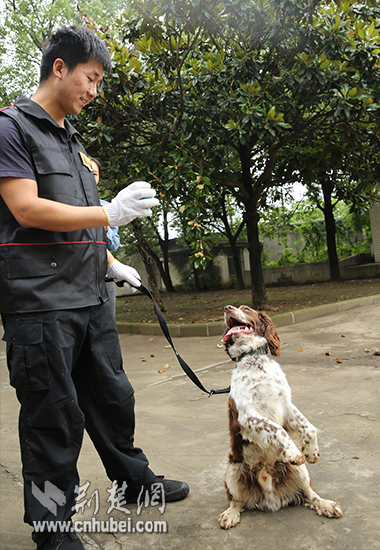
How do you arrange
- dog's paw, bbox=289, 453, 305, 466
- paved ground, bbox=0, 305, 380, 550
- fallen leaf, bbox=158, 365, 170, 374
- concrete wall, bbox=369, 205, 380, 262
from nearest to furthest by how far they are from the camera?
dog's paw, bbox=289, 453, 305, 466 < paved ground, bbox=0, 305, 380, 550 < fallen leaf, bbox=158, 365, 170, 374 < concrete wall, bbox=369, 205, 380, 262

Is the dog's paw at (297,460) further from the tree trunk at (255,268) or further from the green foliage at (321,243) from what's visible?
the green foliage at (321,243)

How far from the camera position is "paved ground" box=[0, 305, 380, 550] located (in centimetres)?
230

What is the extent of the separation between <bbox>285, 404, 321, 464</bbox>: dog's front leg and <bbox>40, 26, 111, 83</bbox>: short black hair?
2.17m

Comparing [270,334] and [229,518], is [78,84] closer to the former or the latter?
[270,334]

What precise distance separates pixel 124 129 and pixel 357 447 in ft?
26.0

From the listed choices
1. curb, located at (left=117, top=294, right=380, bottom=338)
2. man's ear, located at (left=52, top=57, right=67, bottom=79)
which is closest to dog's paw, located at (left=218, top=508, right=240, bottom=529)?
man's ear, located at (left=52, top=57, right=67, bottom=79)

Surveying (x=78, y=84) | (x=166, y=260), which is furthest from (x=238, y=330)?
(x=166, y=260)

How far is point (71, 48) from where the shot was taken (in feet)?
7.39

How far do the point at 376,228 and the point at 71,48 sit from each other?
19.4 metres

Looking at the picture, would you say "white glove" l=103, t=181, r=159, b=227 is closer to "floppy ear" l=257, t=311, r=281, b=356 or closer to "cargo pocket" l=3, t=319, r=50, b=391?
"cargo pocket" l=3, t=319, r=50, b=391

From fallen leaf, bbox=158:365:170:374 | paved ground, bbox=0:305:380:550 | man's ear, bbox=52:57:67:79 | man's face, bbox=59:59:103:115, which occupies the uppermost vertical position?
man's ear, bbox=52:57:67:79

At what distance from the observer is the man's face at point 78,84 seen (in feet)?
7.46

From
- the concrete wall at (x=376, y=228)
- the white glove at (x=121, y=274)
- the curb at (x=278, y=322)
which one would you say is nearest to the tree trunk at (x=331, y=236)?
the concrete wall at (x=376, y=228)

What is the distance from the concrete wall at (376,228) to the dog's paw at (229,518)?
19.1m
